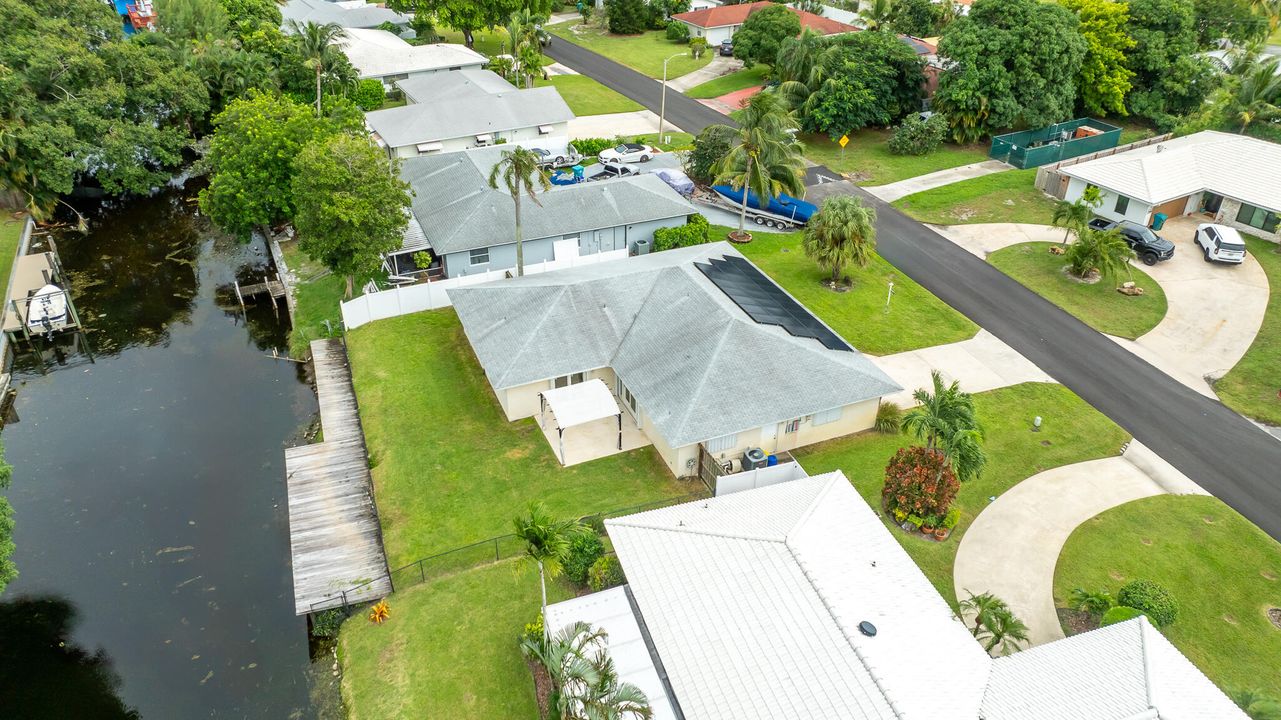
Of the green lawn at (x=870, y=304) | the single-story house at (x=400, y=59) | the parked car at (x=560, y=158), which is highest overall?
the single-story house at (x=400, y=59)

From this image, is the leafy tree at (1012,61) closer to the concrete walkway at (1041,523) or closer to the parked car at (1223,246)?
the parked car at (1223,246)

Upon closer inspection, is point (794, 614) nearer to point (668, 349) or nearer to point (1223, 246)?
point (668, 349)

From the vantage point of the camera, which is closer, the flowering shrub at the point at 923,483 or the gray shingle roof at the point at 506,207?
the flowering shrub at the point at 923,483

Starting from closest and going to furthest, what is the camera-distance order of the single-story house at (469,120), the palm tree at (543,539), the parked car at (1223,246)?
the palm tree at (543,539) < the parked car at (1223,246) < the single-story house at (469,120)

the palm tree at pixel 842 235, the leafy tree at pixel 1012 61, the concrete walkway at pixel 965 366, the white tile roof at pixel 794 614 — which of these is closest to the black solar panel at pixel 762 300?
the concrete walkway at pixel 965 366

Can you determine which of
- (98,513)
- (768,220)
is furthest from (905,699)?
(768,220)

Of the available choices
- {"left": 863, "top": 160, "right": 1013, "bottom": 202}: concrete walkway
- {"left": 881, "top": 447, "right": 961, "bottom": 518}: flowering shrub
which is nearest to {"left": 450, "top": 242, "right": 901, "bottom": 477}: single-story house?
{"left": 881, "top": 447, "right": 961, "bottom": 518}: flowering shrub

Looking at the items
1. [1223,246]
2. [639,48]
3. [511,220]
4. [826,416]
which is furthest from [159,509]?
[639,48]
